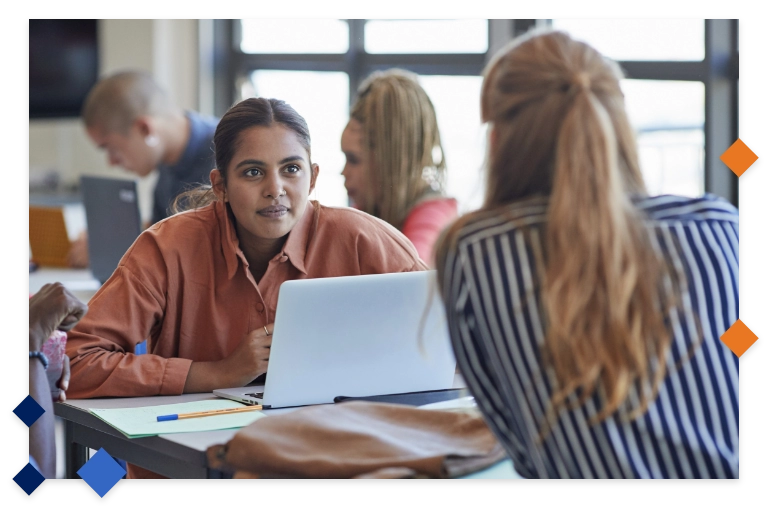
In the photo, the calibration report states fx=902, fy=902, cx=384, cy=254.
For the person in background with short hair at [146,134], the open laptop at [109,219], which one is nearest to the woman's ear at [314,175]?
the open laptop at [109,219]

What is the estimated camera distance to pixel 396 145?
87.7 inches

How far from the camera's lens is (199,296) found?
1.63m

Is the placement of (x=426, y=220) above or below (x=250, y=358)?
above

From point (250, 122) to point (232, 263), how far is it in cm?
26

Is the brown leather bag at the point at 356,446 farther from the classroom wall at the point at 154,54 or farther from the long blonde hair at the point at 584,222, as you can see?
the classroom wall at the point at 154,54

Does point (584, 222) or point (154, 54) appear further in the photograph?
point (154, 54)

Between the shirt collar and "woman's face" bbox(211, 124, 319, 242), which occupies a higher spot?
"woman's face" bbox(211, 124, 319, 242)

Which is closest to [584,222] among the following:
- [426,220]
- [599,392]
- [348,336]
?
[599,392]

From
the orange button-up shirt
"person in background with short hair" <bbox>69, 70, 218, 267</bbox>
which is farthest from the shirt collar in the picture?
"person in background with short hair" <bbox>69, 70, 218, 267</bbox>

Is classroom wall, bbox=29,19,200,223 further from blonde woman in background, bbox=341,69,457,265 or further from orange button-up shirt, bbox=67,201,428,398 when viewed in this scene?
orange button-up shirt, bbox=67,201,428,398

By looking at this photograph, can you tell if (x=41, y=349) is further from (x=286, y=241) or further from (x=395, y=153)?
(x=395, y=153)
